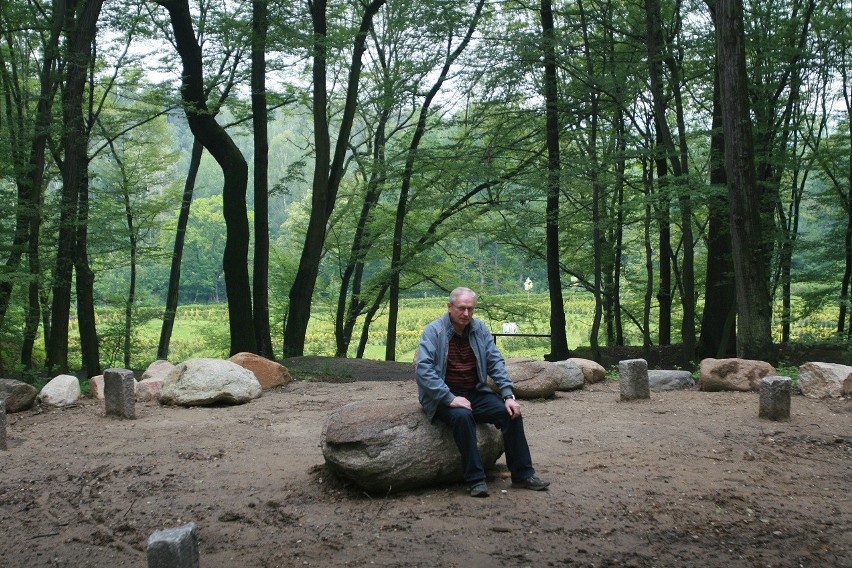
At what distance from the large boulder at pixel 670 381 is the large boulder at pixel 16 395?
7.56 m

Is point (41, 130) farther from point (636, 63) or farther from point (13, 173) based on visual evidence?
point (636, 63)

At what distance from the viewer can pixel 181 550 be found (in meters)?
3.54

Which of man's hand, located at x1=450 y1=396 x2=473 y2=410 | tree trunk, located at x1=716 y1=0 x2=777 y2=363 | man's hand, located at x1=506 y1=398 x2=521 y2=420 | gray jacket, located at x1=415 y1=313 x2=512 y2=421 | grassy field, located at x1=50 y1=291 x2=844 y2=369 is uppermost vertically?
tree trunk, located at x1=716 y1=0 x2=777 y2=363

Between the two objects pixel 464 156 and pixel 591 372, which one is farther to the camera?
pixel 464 156

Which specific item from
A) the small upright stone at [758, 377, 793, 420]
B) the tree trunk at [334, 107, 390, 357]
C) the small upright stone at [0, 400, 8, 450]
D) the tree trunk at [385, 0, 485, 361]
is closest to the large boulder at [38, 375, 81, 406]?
the small upright stone at [0, 400, 8, 450]

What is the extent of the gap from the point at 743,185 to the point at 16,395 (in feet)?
31.4

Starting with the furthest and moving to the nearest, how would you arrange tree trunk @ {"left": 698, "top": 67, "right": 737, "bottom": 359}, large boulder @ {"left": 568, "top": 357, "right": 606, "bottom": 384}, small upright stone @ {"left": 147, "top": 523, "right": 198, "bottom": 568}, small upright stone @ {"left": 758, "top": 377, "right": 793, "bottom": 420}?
tree trunk @ {"left": 698, "top": 67, "right": 737, "bottom": 359}, large boulder @ {"left": 568, "top": 357, "right": 606, "bottom": 384}, small upright stone @ {"left": 758, "top": 377, "right": 793, "bottom": 420}, small upright stone @ {"left": 147, "top": 523, "right": 198, "bottom": 568}

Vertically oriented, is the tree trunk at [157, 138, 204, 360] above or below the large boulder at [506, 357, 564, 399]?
above

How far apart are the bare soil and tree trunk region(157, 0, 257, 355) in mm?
5540

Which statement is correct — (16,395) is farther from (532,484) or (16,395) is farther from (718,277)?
(718,277)

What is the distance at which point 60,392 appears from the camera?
9445 mm

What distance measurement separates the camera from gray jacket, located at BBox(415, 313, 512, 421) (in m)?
5.26

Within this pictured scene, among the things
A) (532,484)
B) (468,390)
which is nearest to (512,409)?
(468,390)

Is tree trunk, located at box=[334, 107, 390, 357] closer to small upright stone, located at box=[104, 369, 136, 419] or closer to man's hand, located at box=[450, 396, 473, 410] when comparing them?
small upright stone, located at box=[104, 369, 136, 419]
